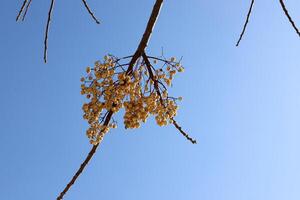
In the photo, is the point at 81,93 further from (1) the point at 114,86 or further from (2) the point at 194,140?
(2) the point at 194,140

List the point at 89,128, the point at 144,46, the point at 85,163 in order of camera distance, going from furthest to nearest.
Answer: the point at 144,46
the point at 89,128
the point at 85,163

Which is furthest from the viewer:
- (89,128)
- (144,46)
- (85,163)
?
(144,46)

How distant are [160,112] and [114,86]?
494 mm

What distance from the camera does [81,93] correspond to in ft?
14.7

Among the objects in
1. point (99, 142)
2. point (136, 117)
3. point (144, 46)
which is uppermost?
point (144, 46)

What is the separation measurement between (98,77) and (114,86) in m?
0.22

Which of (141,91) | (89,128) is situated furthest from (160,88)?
(89,128)

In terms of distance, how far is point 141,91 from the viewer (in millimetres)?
4434

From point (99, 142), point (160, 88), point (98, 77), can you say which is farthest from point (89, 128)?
point (160, 88)

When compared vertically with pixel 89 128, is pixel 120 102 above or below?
above

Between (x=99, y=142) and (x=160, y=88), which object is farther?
(x=160, y=88)

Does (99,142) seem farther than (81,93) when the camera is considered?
No

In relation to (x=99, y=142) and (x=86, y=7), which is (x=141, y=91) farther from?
(x=86, y=7)

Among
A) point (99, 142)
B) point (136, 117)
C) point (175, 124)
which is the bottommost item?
point (99, 142)
